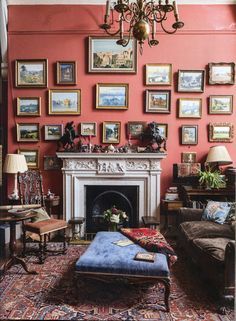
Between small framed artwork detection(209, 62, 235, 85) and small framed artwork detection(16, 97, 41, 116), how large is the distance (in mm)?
3245

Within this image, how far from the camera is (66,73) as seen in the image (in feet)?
17.2

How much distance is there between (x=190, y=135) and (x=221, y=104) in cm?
81

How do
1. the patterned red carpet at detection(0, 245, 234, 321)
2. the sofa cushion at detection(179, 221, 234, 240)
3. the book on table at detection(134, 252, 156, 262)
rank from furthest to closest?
the sofa cushion at detection(179, 221, 234, 240) < the book on table at detection(134, 252, 156, 262) < the patterned red carpet at detection(0, 245, 234, 321)

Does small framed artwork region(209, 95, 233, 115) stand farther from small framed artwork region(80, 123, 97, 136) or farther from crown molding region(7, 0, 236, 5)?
small framed artwork region(80, 123, 97, 136)

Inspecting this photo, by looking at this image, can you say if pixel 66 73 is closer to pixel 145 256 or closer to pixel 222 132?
pixel 222 132

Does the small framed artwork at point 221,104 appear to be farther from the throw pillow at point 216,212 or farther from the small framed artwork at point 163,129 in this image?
the throw pillow at point 216,212

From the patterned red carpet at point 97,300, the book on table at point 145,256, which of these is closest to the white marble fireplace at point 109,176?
the patterned red carpet at point 97,300

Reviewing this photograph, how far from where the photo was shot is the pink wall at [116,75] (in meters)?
5.22

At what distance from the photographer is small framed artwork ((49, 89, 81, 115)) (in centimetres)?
524

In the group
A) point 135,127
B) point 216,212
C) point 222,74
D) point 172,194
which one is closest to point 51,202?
point 135,127

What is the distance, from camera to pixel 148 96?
523 cm

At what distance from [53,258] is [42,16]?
4294 mm

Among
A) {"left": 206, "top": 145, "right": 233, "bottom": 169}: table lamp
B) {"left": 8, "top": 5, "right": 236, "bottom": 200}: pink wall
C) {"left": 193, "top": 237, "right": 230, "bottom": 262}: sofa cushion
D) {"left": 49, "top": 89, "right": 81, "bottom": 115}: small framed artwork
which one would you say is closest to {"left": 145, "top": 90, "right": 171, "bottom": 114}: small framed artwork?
{"left": 8, "top": 5, "right": 236, "bottom": 200}: pink wall

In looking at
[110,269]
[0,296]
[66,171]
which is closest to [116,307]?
[110,269]
